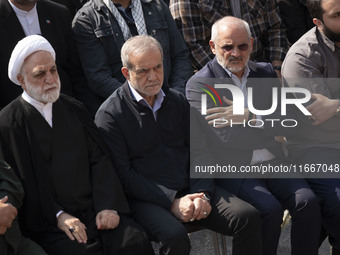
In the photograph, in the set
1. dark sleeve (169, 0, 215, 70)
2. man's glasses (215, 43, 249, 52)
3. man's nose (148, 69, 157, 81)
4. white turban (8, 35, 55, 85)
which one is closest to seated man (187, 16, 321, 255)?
man's glasses (215, 43, 249, 52)

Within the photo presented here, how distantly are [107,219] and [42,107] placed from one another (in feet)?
2.78

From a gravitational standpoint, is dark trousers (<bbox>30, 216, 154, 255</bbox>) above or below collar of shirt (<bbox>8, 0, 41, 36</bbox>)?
below

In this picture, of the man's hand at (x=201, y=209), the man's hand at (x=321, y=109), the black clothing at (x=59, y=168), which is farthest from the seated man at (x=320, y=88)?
the black clothing at (x=59, y=168)

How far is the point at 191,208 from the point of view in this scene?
4.46 metres

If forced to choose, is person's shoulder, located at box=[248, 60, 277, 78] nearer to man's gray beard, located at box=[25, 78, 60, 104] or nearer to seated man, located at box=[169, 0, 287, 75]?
seated man, located at box=[169, 0, 287, 75]

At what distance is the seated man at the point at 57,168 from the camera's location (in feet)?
13.7

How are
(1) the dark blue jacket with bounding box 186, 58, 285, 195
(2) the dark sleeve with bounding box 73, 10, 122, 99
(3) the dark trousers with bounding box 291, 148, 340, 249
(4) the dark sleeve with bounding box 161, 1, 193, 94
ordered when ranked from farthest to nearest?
(4) the dark sleeve with bounding box 161, 1, 193, 94 < (2) the dark sleeve with bounding box 73, 10, 122, 99 < (1) the dark blue jacket with bounding box 186, 58, 285, 195 < (3) the dark trousers with bounding box 291, 148, 340, 249

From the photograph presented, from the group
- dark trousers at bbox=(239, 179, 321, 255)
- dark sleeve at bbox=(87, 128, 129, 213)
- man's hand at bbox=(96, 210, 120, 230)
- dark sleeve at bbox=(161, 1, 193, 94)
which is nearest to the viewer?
man's hand at bbox=(96, 210, 120, 230)

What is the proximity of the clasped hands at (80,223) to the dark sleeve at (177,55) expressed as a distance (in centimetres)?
174

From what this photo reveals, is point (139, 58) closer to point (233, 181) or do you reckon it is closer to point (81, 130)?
point (81, 130)

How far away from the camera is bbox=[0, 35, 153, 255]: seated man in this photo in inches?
165

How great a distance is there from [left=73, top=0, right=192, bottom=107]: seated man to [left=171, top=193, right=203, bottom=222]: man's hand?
51.4 inches

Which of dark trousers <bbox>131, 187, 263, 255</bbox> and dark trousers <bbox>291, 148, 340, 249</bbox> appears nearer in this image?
dark trousers <bbox>131, 187, 263, 255</bbox>

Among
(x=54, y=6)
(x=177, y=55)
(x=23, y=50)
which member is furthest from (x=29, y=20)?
(x=177, y=55)
